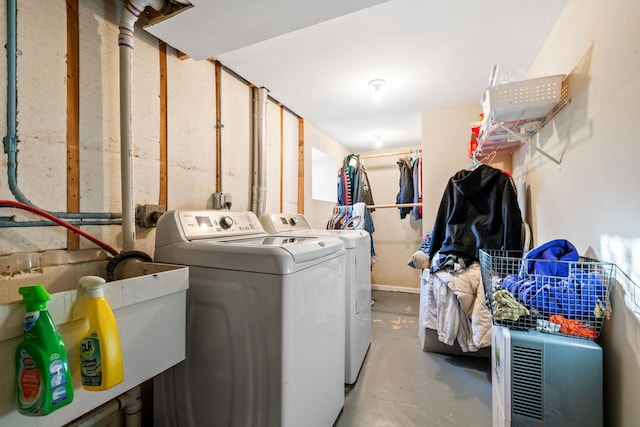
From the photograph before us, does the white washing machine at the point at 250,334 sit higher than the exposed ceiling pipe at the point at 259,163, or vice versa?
the exposed ceiling pipe at the point at 259,163

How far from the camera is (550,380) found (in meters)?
1.02

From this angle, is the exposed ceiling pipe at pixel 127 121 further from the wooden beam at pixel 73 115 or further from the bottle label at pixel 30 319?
the bottle label at pixel 30 319

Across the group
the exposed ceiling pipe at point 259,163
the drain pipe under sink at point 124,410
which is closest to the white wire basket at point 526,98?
the exposed ceiling pipe at point 259,163

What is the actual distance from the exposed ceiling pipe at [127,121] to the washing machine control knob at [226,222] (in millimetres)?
433

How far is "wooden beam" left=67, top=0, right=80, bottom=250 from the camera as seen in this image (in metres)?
1.21

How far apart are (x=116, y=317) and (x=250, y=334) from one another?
0.45m

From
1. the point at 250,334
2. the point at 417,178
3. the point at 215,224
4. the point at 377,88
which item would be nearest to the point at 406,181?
the point at 417,178

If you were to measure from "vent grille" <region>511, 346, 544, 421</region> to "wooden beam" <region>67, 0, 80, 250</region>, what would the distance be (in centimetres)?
193

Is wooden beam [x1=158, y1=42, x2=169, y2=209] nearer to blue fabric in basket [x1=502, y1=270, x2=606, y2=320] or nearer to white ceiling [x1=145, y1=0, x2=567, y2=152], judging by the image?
white ceiling [x1=145, y1=0, x2=567, y2=152]

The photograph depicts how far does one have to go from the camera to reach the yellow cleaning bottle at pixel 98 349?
72 cm

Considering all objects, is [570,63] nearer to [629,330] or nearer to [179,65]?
[629,330]

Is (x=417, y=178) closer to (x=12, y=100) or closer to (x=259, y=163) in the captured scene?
(x=259, y=163)

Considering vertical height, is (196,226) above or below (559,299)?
above

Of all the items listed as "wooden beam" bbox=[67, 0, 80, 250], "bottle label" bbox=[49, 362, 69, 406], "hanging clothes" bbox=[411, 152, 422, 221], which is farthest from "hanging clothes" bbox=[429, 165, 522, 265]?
"wooden beam" bbox=[67, 0, 80, 250]
